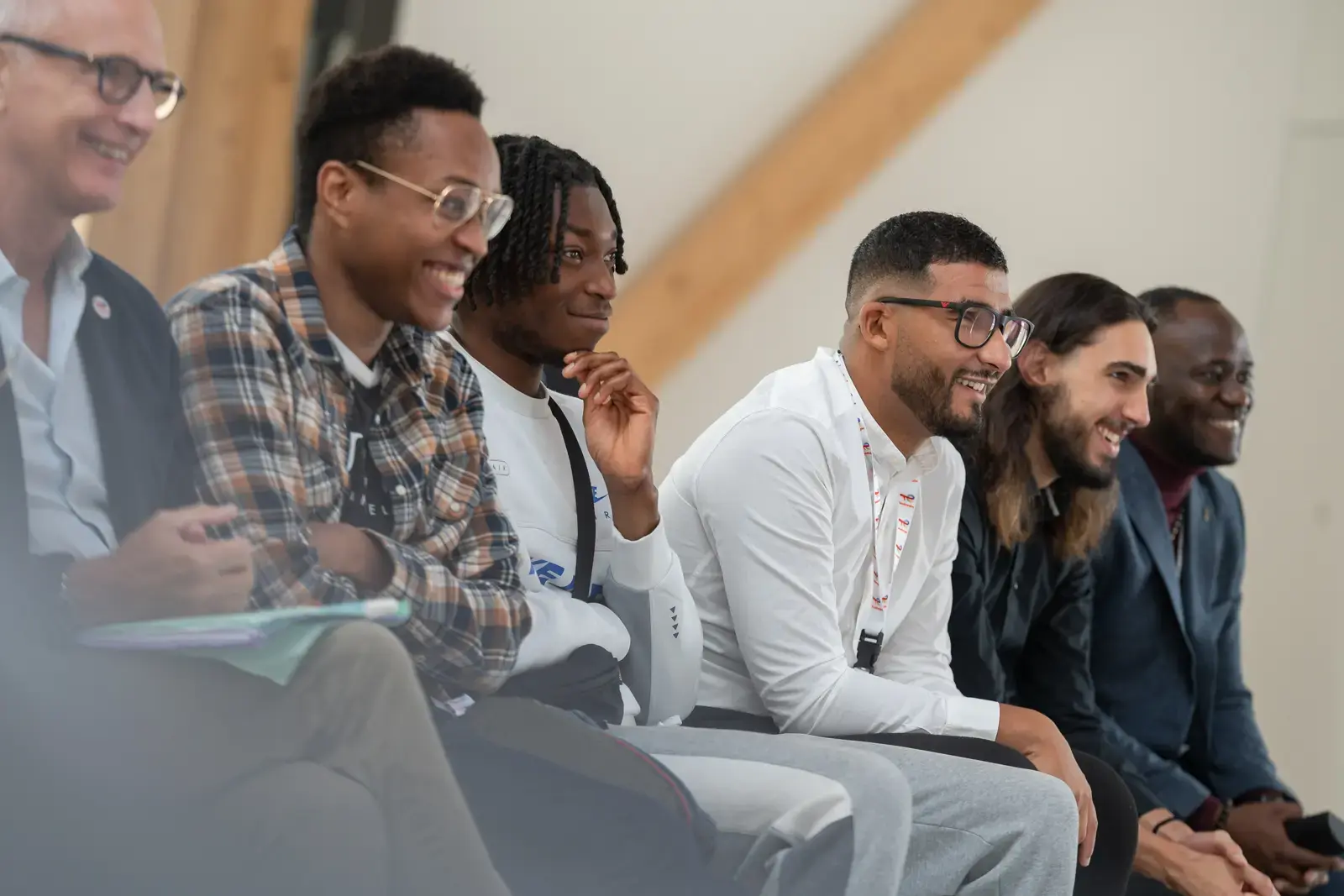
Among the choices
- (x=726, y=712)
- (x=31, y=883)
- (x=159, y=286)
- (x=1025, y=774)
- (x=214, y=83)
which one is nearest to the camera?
(x=31, y=883)

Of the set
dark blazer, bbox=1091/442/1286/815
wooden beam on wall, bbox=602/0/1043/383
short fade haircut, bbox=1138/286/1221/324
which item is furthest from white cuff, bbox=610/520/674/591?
short fade haircut, bbox=1138/286/1221/324

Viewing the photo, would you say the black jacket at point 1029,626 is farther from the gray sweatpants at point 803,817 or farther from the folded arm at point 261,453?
the folded arm at point 261,453

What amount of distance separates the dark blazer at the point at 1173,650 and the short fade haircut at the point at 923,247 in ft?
2.73

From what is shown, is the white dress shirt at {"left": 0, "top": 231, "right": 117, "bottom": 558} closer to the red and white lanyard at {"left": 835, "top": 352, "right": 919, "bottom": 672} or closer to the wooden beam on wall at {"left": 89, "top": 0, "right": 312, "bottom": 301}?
the wooden beam on wall at {"left": 89, "top": 0, "right": 312, "bottom": 301}

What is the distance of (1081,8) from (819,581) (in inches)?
72.1

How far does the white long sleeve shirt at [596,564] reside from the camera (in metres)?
1.82

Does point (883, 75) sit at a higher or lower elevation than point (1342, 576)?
higher

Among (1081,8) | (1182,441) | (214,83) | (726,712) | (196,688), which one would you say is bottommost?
(726,712)

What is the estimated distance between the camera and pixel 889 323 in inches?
92.8

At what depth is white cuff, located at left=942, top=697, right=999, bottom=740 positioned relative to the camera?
7.17 ft

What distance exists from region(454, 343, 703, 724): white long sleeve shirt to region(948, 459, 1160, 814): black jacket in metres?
0.76

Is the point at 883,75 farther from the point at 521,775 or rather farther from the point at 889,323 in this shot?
the point at 521,775

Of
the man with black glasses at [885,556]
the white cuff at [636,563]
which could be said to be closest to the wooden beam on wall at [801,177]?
the man with black glasses at [885,556]

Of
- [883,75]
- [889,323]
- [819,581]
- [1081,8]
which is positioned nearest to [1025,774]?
[819,581]
